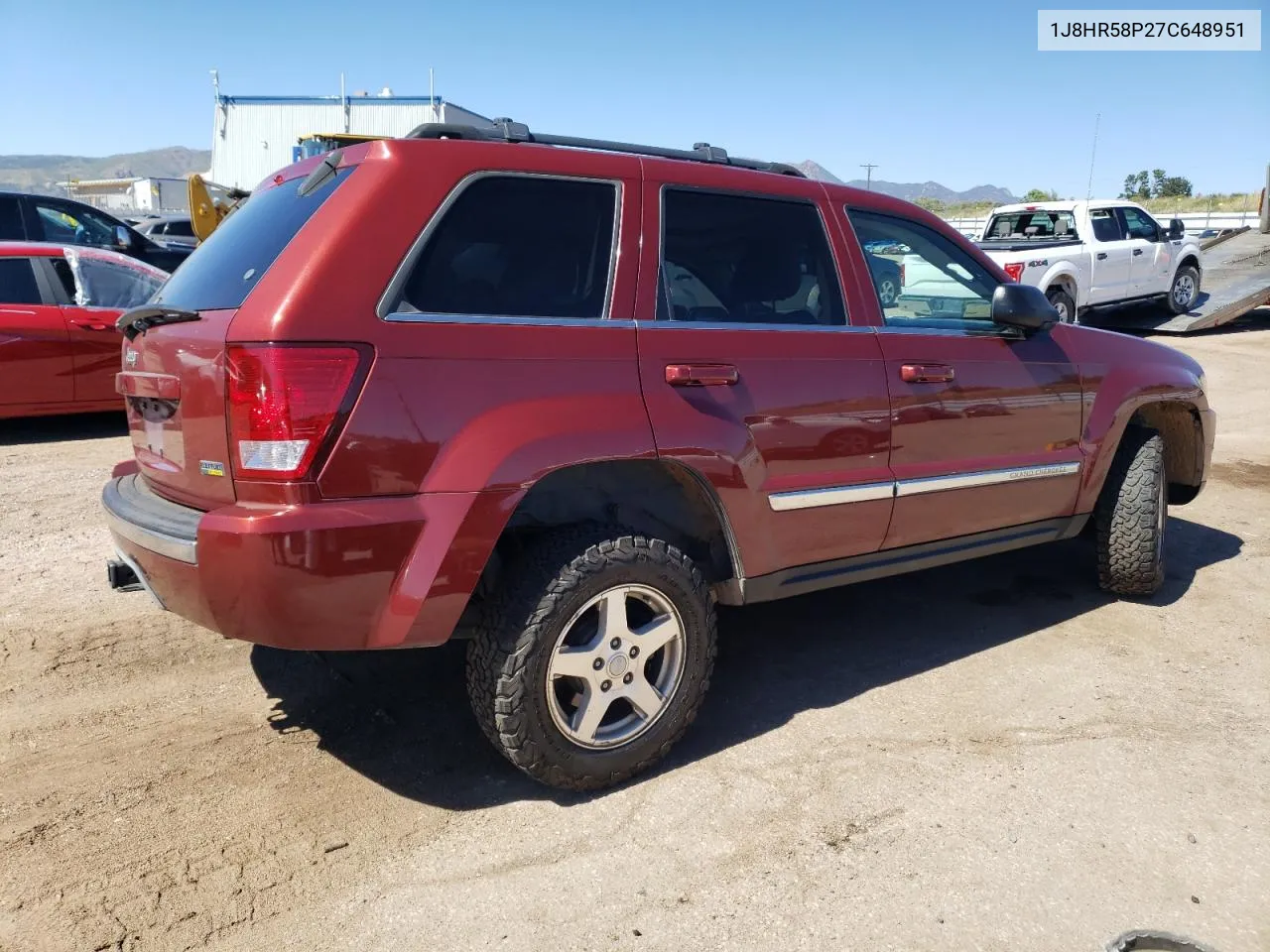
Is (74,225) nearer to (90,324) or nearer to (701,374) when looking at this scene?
(90,324)

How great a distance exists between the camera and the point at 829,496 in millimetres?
3395

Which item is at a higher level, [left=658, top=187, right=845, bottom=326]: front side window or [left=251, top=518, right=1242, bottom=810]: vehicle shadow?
[left=658, top=187, right=845, bottom=326]: front side window

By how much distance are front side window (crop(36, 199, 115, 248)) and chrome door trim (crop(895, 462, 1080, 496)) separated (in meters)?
10.2

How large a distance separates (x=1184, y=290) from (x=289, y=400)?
1626 centimetres

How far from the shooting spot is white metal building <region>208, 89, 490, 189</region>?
103 feet

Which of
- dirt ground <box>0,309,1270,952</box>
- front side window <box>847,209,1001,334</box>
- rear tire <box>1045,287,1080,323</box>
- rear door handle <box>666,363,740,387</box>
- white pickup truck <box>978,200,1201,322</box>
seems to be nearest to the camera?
dirt ground <box>0,309,1270,952</box>

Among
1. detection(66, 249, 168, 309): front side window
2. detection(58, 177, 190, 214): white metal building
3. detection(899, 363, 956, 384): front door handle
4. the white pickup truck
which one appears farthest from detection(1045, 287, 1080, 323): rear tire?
detection(58, 177, 190, 214): white metal building

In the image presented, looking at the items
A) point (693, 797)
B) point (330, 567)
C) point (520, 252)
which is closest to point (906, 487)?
point (693, 797)

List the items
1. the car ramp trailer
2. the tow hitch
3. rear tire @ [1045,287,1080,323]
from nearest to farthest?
the tow hitch → rear tire @ [1045,287,1080,323] → the car ramp trailer

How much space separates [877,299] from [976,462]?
2.57 ft

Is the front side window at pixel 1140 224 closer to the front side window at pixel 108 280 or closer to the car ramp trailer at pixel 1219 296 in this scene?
the car ramp trailer at pixel 1219 296

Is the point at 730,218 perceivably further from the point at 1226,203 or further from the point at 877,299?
the point at 1226,203

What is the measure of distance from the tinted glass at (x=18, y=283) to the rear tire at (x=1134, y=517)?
7.54 metres

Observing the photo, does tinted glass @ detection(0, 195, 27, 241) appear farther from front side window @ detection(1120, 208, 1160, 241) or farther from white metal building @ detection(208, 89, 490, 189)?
white metal building @ detection(208, 89, 490, 189)
